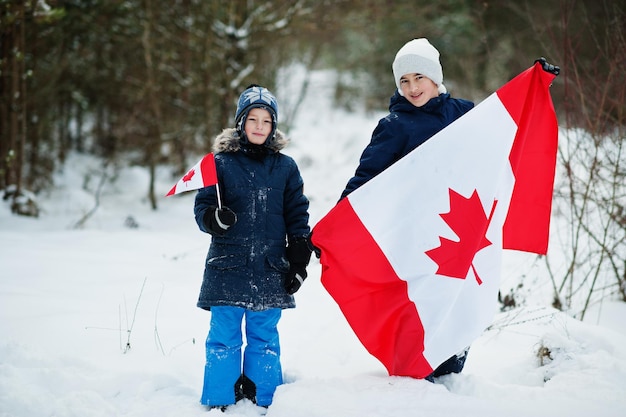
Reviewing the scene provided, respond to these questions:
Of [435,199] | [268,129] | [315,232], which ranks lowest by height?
[315,232]

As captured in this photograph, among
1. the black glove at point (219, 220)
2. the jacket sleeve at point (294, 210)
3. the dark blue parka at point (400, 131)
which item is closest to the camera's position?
the black glove at point (219, 220)

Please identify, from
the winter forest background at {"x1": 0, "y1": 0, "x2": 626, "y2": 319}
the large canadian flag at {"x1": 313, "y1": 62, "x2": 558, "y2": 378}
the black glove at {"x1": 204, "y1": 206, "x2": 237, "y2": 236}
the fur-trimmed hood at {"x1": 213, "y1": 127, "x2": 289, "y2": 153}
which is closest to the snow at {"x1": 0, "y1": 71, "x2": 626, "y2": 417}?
the large canadian flag at {"x1": 313, "y1": 62, "x2": 558, "y2": 378}

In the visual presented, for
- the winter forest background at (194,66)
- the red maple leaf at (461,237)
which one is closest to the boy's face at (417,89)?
the red maple leaf at (461,237)

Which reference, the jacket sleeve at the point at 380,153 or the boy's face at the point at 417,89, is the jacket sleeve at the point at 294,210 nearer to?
the jacket sleeve at the point at 380,153

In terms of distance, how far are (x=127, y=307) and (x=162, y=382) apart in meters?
1.30

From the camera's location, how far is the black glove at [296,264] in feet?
9.13

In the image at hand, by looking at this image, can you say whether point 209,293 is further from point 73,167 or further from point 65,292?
point 73,167

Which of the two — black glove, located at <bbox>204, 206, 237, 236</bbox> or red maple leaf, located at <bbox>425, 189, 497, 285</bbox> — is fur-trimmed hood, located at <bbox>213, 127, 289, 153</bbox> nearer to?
black glove, located at <bbox>204, 206, 237, 236</bbox>

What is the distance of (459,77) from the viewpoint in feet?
51.9

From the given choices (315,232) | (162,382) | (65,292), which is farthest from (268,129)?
(65,292)

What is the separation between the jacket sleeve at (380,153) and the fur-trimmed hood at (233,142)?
19.7 inches

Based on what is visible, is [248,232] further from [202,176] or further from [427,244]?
[427,244]

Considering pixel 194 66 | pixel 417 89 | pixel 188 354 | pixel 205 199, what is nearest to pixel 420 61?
pixel 417 89

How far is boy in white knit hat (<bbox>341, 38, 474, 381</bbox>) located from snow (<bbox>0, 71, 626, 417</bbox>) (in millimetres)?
551
